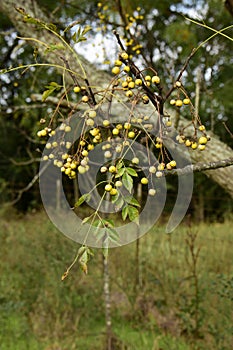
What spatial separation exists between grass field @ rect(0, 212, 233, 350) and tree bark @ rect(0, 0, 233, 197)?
71cm

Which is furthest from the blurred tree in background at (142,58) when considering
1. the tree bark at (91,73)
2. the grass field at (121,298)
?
the grass field at (121,298)

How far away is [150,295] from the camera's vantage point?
3.45m

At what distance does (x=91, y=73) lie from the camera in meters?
2.10

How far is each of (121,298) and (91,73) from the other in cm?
215

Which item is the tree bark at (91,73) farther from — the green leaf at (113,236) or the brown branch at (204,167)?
the green leaf at (113,236)

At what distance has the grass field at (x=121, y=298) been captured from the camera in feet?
8.81

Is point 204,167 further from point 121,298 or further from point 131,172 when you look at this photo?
point 121,298

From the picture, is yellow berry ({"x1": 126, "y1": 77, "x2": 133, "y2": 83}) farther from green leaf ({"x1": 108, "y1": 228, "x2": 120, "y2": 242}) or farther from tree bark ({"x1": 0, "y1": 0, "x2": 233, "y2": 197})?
tree bark ({"x1": 0, "y1": 0, "x2": 233, "y2": 197})

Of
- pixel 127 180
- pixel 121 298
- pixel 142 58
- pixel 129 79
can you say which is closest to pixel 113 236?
pixel 127 180

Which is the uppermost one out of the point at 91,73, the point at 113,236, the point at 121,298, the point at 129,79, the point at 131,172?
the point at 91,73

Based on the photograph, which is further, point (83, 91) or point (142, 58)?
point (142, 58)

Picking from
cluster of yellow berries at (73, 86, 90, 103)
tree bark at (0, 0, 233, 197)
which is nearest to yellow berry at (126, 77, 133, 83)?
cluster of yellow berries at (73, 86, 90, 103)

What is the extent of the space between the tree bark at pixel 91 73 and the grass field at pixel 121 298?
713mm

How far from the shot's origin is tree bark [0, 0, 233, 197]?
5.60 feet
